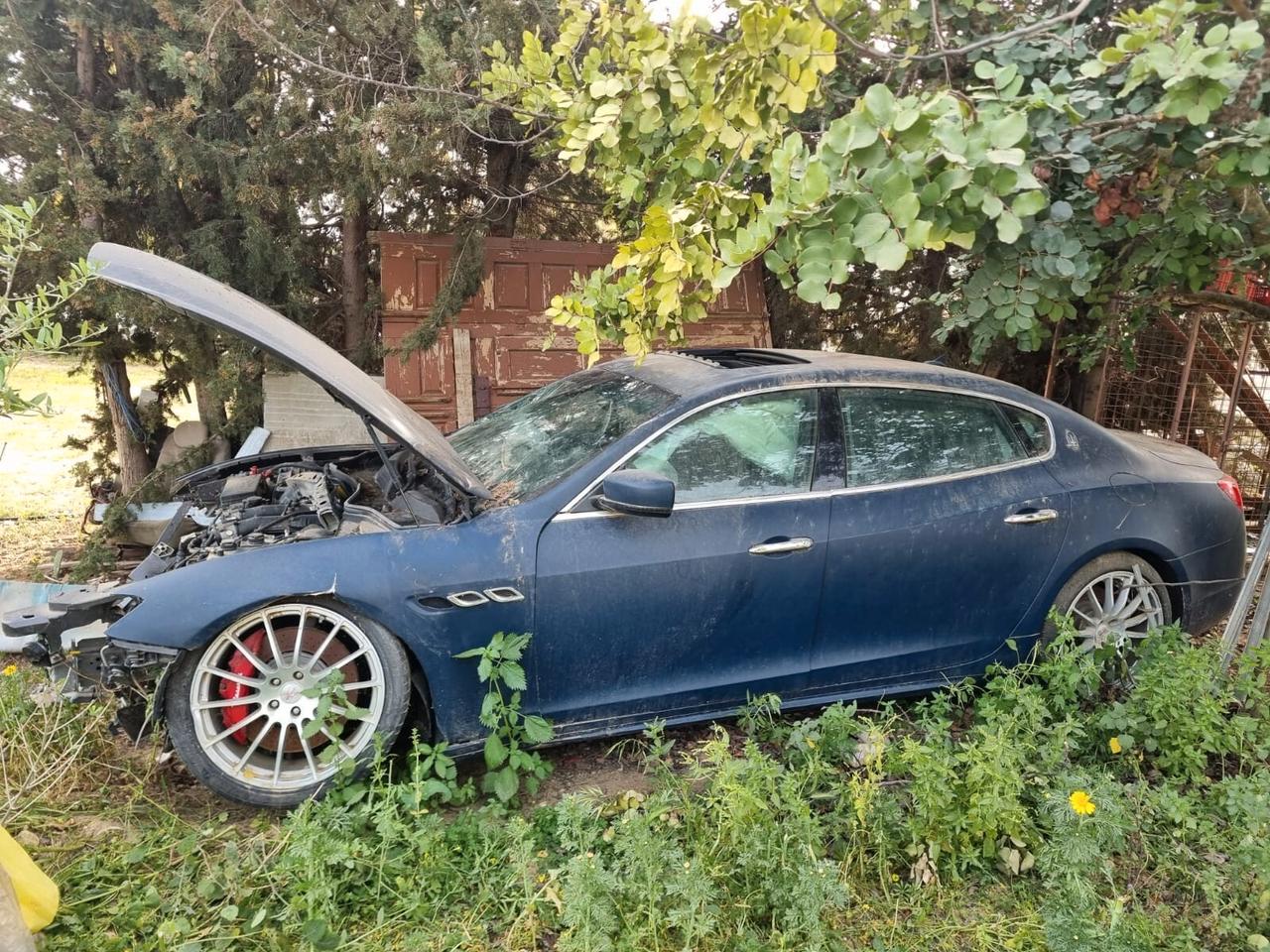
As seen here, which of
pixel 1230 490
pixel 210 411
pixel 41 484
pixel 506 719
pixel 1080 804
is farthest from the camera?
pixel 41 484

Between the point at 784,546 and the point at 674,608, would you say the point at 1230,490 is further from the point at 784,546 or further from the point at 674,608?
the point at 674,608

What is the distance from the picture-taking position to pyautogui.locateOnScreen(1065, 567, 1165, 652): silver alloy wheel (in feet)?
11.4

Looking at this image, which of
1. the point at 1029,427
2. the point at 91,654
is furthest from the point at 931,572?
the point at 91,654

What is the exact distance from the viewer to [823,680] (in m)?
3.14

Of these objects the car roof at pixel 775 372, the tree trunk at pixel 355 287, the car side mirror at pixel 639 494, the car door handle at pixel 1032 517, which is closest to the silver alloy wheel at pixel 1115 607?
the car door handle at pixel 1032 517

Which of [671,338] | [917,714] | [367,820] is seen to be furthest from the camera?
[917,714]

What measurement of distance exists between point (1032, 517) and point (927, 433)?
0.54m

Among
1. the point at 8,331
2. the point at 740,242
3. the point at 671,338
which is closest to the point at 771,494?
the point at 671,338

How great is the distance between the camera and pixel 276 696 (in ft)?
8.71

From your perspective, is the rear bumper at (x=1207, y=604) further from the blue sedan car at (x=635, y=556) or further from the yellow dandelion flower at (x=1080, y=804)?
the yellow dandelion flower at (x=1080, y=804)

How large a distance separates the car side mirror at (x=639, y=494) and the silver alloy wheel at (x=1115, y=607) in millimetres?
1961

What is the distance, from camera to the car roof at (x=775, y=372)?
313cm

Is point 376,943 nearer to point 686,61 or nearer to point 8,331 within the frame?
point 8,331

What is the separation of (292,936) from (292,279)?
472 centimetres
